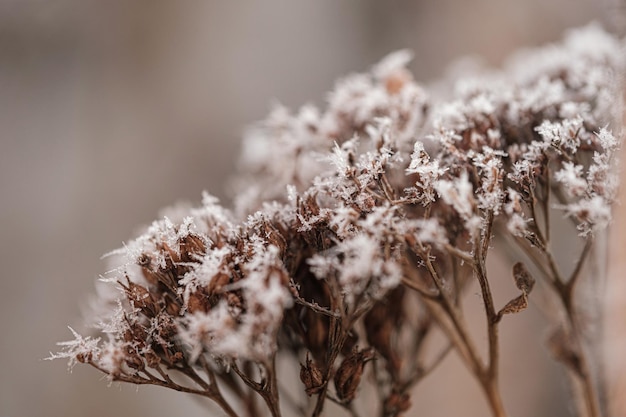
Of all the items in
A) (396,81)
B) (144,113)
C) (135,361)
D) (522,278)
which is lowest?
(135,361)

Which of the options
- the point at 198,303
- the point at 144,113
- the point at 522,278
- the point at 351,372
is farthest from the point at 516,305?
the point at 144,113

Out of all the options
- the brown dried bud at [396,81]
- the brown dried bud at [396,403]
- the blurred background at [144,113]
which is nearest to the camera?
the brown dried bud at [396,403]

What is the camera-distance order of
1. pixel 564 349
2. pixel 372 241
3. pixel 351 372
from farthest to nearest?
pixel 564 349
pixel 351 372
pixel 372 241

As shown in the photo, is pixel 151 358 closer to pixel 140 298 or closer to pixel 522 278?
pixel 140 298

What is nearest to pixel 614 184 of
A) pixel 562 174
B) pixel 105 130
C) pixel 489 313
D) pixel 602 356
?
pixel 562 174

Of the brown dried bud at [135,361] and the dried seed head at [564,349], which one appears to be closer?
the brown dried bud at [135,361]

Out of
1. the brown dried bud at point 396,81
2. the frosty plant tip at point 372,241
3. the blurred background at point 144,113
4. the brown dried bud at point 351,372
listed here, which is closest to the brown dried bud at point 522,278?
the frosty plant tip at point 372,241

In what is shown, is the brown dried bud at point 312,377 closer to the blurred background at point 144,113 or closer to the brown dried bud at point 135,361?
the brown dried bud at point 135,361
